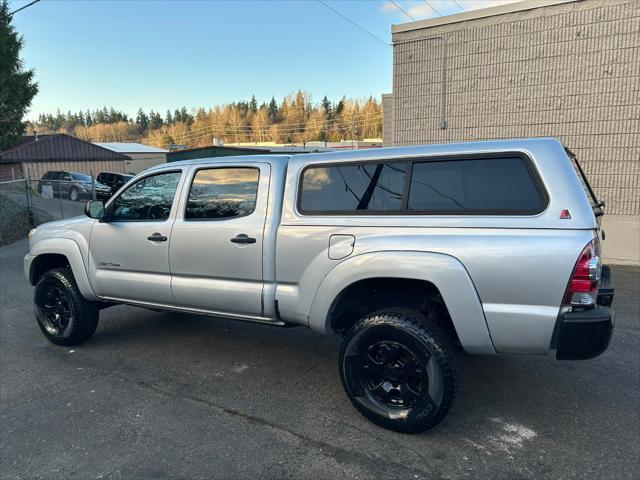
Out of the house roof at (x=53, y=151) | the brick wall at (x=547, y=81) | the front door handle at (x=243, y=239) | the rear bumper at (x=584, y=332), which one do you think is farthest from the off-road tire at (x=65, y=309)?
the house roof at (x=53, y=151)

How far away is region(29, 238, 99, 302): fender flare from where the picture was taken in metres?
4.59

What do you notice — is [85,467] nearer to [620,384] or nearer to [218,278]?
[218,278]

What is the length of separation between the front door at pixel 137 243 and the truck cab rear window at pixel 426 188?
55.4 inches

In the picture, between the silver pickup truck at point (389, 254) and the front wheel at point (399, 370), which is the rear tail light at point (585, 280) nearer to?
the silver pickup truck at point (389, 254)

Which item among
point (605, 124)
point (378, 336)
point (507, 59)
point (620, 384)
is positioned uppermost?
point (507, 59)

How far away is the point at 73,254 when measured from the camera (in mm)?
4656

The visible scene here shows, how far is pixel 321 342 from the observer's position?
4918 millimetres

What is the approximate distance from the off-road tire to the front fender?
9.67 ft

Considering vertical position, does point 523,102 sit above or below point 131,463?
above

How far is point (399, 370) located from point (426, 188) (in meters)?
1.25

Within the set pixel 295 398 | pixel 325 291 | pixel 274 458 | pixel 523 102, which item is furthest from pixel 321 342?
pixel 523 102

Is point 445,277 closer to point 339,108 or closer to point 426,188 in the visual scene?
point 426,188

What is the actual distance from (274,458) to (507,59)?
9653 millimetres

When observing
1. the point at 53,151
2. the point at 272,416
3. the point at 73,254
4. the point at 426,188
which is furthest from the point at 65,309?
the point at 53,151
